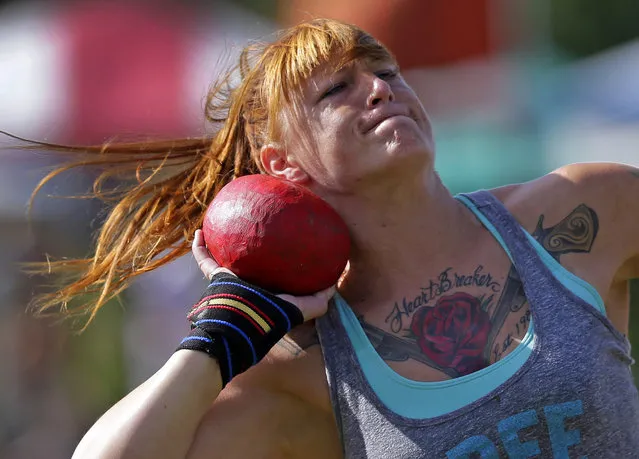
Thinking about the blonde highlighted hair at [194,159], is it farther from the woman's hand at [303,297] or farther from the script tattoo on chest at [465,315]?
the script tattoo on chest at [465,315]

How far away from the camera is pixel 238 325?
7.76ft

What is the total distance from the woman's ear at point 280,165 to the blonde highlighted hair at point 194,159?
4 cm

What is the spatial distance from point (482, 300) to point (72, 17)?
5.97m

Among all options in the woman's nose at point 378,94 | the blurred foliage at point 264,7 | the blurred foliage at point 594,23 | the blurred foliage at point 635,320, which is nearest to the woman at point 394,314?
the woman's nose at point 378,94

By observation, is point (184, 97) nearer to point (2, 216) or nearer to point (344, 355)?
point (2, 216)

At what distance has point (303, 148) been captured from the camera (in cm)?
272

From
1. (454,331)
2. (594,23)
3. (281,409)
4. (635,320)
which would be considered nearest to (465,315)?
(454,331)

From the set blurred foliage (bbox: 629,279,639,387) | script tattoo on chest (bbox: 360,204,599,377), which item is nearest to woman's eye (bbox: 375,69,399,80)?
script tattoo on chest (bbox: 360,204,599,377)

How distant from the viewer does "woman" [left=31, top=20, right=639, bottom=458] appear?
7.41 ft

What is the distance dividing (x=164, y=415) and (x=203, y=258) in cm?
51

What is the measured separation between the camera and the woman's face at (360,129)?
251 cm

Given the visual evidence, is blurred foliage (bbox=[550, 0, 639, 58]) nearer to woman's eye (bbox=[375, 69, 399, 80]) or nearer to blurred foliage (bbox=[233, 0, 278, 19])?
blurred foliage (bbox=[233, 0, 278, 19])

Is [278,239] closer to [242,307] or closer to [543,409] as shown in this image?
[242,307]

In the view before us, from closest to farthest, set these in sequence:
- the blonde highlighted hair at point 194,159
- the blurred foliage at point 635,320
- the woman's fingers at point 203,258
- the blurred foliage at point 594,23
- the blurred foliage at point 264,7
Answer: the woman's fingers at point 203,258 < the blonde highlighted hair at point 194,159 < the blurred foliage at point 635,320 < the blurred foliage at point 264,7 < the blurred foliage at point 594,23
